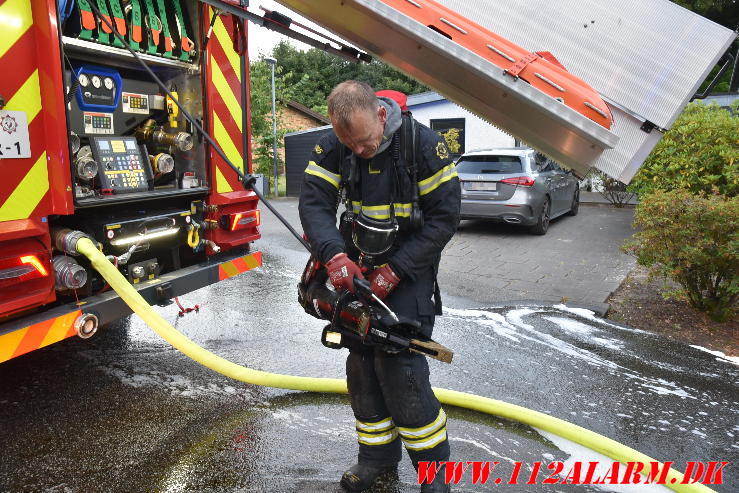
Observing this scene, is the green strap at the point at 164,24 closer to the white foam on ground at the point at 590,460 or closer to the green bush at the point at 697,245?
the white foam on ground at the point at 590,460

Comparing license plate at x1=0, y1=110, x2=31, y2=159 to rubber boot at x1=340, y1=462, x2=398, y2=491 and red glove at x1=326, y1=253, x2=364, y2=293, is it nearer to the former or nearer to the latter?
red glove at x1=326, y1=253, x2=364, y2=293

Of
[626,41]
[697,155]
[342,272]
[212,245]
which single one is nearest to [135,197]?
[212,245]

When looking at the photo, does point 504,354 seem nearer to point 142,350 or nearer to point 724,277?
point 724,277

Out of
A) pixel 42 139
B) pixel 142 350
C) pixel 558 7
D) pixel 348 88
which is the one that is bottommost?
pixel 142 350

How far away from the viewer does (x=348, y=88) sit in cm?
229

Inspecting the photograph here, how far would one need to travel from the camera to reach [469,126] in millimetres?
18531

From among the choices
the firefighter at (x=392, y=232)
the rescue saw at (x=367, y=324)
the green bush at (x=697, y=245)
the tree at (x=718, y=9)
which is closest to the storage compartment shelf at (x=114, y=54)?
the firefighter at (x=392, y=232)

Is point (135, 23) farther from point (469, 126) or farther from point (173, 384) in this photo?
point (469, 126)

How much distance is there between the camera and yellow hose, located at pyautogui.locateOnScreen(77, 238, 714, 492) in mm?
2777

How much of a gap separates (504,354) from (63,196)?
3236 mm

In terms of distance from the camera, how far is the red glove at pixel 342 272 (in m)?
2.39

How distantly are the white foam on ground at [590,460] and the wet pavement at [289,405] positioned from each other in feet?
0.04

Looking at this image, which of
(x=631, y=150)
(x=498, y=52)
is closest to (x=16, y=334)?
(x=498, y=52)

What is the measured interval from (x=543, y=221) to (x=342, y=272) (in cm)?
849
